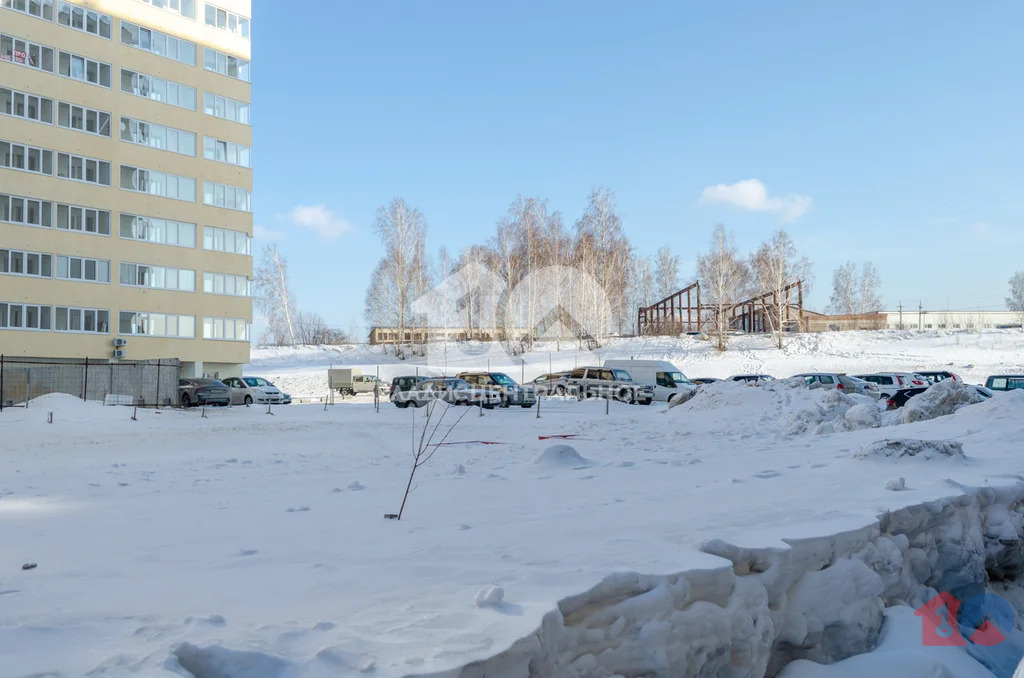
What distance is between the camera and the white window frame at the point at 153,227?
1652 inches

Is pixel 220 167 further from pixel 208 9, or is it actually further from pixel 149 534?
pixel 149 534

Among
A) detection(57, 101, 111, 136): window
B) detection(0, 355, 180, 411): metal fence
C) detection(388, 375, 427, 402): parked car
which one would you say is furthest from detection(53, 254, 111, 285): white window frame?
detection(388, 375, 427, 402): parked car

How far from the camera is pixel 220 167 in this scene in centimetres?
4578

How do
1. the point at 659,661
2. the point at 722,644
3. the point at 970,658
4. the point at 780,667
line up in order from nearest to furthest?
the point at 659,661, the point at 722,644, the point at 780,667, the point at 970,658

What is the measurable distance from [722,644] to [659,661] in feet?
2.01

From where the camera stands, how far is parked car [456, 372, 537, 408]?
33719 millimetres

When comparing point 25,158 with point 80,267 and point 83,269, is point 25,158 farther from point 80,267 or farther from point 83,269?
point 83,269

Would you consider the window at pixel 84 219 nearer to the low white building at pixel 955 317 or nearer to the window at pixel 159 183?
the window at pixel 159 183

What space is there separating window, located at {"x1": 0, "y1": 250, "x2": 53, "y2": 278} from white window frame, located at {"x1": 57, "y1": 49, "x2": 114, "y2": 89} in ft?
28.6

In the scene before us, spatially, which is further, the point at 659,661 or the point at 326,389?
the point at 326,389

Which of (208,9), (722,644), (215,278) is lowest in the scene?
(722,644)

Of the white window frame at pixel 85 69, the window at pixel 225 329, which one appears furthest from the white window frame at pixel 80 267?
the white window frame at pixel 85 69

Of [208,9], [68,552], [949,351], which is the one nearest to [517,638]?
[68,552]

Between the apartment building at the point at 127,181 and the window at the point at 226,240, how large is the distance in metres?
0.06
